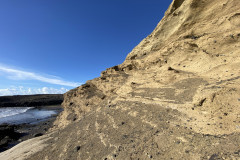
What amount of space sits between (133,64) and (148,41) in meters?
3.05

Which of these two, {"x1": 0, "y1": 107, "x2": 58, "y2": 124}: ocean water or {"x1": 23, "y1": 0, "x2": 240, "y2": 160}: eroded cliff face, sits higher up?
{"x1": 23, "y1": 0, "x2": 240, "y2": 160}: eroded cliff face

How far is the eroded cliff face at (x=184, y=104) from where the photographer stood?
8.23 ft

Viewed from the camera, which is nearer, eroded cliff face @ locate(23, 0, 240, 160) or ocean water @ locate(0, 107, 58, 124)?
eroded cliff face @ locate(23, 0, 240, 160)

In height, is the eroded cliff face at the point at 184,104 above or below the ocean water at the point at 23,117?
above

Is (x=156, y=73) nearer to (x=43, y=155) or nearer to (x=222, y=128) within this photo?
(x=222, y=128)

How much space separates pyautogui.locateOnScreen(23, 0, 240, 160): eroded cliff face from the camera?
2.51 m

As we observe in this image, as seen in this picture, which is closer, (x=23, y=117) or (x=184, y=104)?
(x=184, y=104)

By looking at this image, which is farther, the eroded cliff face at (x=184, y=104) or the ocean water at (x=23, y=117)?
the ocean water at (x=23, y=117)

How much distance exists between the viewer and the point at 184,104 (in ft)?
12.2

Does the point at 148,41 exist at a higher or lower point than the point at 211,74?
higher

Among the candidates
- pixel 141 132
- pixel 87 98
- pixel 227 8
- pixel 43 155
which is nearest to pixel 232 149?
pixel 141 132

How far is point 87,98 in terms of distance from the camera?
32.0 ft

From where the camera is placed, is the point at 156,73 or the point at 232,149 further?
the point at 156,73

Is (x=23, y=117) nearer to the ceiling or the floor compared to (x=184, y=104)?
nearer to the floor
